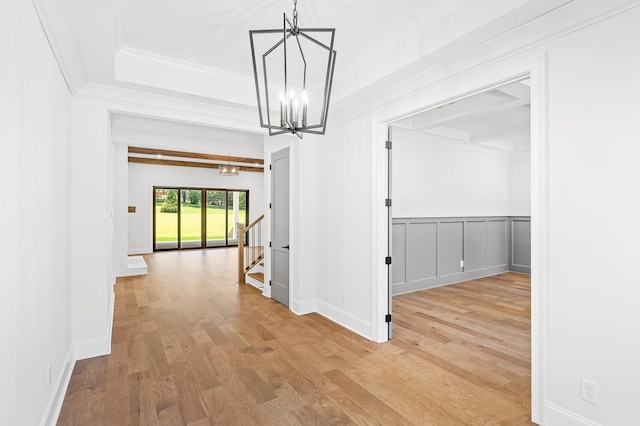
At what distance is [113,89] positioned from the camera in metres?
3.37

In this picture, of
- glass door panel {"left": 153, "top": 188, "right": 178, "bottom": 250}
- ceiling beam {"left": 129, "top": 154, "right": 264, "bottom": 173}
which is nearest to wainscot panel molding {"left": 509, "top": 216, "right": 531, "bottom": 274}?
ceiling beam {"left": 129, "top": 154, "right": 264, "bottom": 173}

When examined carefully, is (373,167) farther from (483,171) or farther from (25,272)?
(483,171)

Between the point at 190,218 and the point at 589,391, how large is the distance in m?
11.7

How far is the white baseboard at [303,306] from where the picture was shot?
14.8ft

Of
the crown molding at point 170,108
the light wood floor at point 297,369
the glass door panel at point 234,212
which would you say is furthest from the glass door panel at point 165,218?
the crown molding at point 170,108

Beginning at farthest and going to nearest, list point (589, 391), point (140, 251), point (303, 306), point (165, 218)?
1. point (165, 218)
2. point (140, 251)
3. point (303, 306)
4. point (589, 391)

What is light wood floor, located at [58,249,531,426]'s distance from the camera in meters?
2.32

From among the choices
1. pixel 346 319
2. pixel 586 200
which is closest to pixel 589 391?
pixel 586 200

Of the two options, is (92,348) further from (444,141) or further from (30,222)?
(444,141)

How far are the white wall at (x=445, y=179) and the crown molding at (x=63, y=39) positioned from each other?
434 cm

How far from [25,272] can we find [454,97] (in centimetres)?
324

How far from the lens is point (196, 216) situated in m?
11.9

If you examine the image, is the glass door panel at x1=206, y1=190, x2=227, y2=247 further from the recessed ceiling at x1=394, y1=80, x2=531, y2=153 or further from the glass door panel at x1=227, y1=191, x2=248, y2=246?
the recessed ceiling at x1=394, y1=80, x2=531, y2=153

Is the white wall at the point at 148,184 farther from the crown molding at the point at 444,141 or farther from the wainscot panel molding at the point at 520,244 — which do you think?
the wainscot panel molding at the point at 520,244
